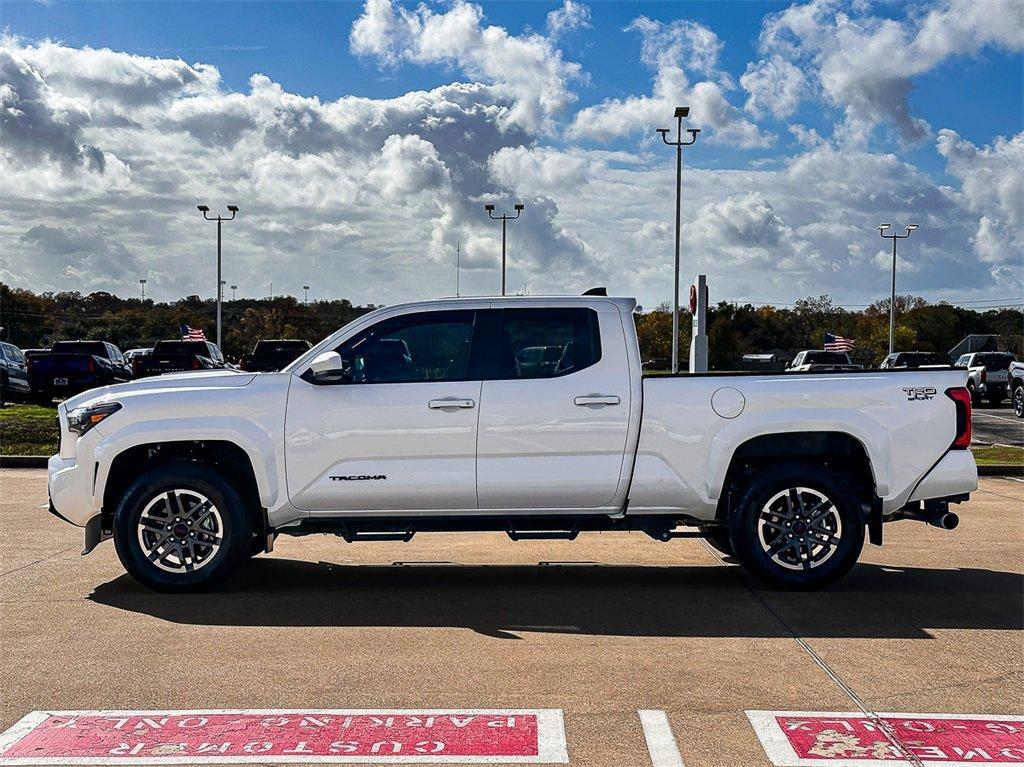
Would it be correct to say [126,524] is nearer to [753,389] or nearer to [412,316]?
[412,316]

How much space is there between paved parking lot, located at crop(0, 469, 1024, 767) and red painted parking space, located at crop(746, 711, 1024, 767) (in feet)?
0.24

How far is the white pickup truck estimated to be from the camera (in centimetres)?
766

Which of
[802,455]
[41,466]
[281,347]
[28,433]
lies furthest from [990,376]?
[802,455]

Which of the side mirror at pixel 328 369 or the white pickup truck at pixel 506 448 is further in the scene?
the white pickup truck at pixel 506 448

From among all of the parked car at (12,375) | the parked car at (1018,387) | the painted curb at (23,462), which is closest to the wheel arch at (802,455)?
the painted curb at (23,462)

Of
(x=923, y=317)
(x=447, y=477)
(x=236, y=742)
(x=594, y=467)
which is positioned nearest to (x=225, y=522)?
(x=447, y=477)

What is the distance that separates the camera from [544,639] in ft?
21.3

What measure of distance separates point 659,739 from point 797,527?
3.31 m

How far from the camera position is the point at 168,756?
4.61 m

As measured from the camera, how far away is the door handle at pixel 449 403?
7.62 m

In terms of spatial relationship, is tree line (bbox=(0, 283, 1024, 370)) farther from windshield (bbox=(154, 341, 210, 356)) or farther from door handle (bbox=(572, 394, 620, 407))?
door handle (bbox=(572, 394, 620, 407))

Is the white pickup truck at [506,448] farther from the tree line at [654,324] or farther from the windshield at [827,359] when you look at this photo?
the tree line at [654,324]

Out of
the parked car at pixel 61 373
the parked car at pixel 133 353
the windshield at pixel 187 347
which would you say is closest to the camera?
the parked car at pixel 61 373

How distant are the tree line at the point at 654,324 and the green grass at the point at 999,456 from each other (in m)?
65.9
